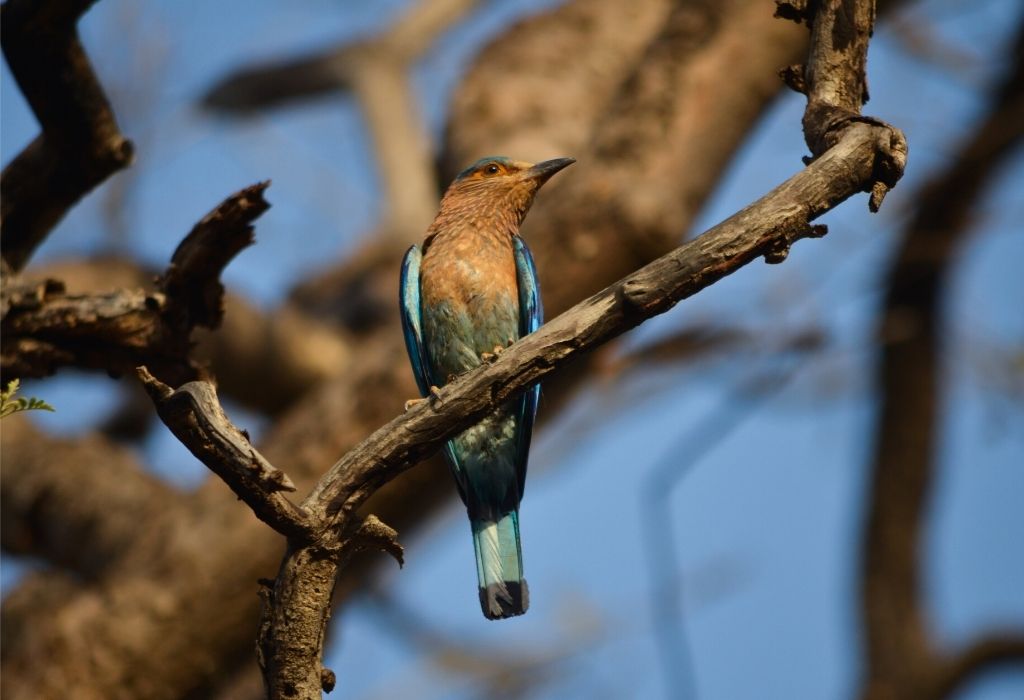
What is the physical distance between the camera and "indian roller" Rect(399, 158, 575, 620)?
4172mm

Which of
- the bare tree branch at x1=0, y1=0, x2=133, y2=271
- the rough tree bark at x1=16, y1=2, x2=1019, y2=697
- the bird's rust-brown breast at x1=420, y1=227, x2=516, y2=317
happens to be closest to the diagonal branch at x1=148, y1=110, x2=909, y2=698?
the bird's rust-brown breast at x1=420, y1=227, x2=516, y2=317

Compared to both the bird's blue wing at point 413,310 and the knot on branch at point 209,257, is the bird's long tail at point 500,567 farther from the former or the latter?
the knot on branch at point 209,257

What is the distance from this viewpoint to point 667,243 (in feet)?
22.1

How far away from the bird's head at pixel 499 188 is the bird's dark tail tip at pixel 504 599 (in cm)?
184

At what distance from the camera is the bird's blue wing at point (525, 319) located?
173 inches

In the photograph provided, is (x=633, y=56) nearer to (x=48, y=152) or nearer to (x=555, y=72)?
(x=555, y=72)

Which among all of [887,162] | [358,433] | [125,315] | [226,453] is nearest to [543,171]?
[125,315]

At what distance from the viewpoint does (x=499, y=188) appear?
5352mm

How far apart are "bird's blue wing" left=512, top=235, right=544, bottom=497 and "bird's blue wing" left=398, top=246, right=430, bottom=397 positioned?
42cm

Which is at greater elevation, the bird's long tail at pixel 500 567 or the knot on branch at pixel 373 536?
the bird's long tail at pixel 500 567

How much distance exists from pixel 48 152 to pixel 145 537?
372 cm

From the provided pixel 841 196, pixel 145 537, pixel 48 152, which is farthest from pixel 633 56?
pixel 841 196

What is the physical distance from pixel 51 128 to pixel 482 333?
185 centimetres

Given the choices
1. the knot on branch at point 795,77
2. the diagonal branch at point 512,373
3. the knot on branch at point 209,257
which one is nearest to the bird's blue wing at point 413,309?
the knot on branch at point 209,257
